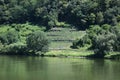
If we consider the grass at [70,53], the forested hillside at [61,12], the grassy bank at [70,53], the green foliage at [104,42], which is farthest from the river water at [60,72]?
the forested hillside at [61,12]

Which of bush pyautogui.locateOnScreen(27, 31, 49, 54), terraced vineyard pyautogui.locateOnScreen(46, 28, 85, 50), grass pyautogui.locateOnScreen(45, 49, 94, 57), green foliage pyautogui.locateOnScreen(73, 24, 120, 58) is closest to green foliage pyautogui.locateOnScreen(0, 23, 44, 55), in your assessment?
bush pyautogui.locateOnScreen(27, 31, 49, 54)

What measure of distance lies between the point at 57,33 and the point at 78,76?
5747 cm

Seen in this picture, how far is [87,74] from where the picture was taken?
6675cm

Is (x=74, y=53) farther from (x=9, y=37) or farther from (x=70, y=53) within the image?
(x=9, y=37)

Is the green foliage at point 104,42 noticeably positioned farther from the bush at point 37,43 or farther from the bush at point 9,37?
the bush at point 9,37

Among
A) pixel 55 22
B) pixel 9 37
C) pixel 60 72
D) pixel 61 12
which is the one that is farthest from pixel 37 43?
pixel 60 72

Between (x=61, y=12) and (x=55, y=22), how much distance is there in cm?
785

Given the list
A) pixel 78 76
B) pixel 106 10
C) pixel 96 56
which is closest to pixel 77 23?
pixel 106 10

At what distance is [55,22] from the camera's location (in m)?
131

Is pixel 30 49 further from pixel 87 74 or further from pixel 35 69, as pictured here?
pixel 87 74

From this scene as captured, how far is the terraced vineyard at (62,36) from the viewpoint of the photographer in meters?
111

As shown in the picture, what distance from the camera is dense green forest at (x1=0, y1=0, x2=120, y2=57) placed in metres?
106

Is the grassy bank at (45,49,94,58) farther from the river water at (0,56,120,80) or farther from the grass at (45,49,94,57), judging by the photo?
the river water at (0,56,120,80)

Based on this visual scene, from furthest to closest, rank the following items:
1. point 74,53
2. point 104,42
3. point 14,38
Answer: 1. point 14,38
2. point 74,53
3. point 104,42
